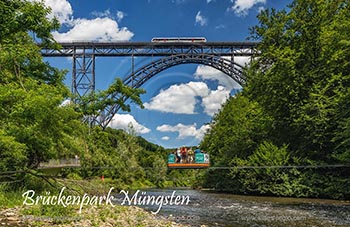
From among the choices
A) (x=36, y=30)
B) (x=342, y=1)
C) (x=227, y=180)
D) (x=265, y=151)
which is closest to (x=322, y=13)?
(x=342, y=1)

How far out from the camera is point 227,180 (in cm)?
2395

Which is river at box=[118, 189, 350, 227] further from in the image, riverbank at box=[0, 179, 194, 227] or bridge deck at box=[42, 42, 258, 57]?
bridge deck at box=[42, 42, 258, 57]

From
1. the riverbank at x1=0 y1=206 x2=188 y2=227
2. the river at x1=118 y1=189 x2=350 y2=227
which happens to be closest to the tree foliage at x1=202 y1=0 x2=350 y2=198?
the river at x1=118 y1=189 x2=350 y2=227

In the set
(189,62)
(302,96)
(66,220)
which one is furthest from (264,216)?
(189,62)

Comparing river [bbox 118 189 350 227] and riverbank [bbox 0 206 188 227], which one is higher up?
riverbank [bbox 0 206 188 227]

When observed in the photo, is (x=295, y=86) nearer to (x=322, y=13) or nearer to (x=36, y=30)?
(x=322, y=13)

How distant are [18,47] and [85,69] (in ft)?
74.9

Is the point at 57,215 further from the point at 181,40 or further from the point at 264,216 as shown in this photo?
the point at 181,40

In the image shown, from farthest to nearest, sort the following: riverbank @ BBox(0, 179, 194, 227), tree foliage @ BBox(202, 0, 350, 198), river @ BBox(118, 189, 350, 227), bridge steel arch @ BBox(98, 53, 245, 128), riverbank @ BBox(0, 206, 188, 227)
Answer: bridge steel arch @ BBox(98, 53, 245, 128), tree foliage @ BBox(202, 0, 350, 198), river @ BBox(118, 189, 350, 227), riverbank @ BBox(0, 179, 194, 227), riverbank @ BBox(0, 206, 188, 227)

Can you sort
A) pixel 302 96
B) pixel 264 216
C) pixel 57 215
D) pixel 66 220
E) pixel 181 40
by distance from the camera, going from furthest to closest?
pixel 181 40 < pixel 302 96 < pixel 264 216 < pixel 57 215 < pixel 66 220

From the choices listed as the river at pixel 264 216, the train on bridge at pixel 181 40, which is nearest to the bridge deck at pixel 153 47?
the train on bridge at pixel 181 40

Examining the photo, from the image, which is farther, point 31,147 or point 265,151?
point 265,151

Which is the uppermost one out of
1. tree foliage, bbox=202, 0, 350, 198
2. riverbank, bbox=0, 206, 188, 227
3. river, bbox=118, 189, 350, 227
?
tree foliage, bbox=202, 0, 350, 198

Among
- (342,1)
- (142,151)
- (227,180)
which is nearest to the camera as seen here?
(342,1)
